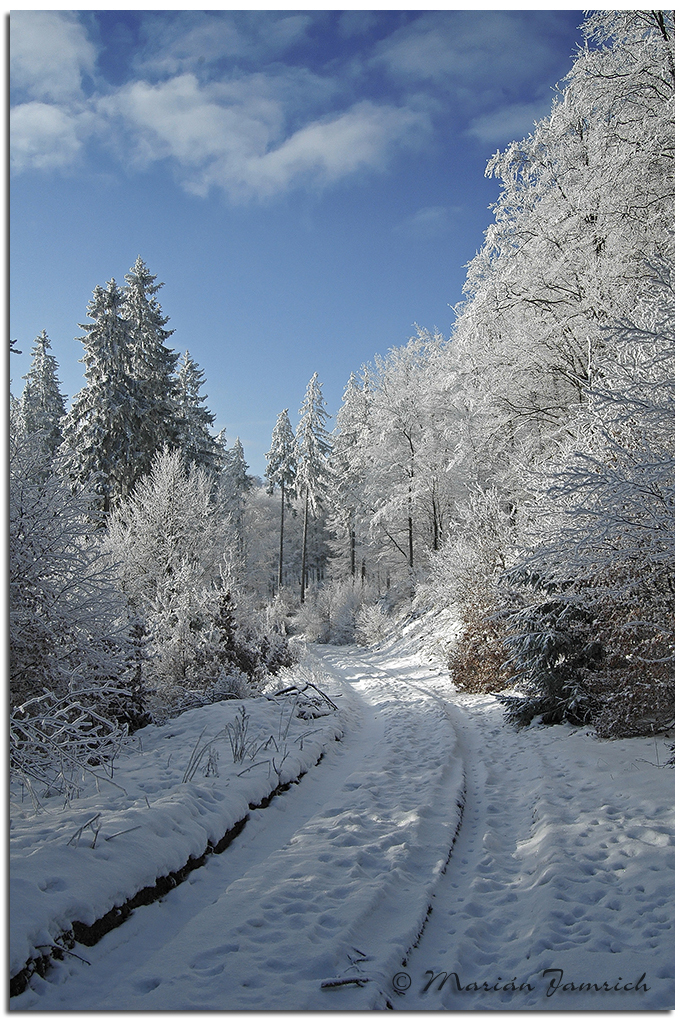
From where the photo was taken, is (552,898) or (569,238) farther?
(569,238)

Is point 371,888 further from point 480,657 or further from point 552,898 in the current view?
point 480,657

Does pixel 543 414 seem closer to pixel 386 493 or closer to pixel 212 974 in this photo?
pixel 212 974

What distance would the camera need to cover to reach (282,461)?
4525 centimetres

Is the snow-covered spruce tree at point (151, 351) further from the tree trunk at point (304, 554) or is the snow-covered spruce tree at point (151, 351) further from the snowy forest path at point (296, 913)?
the snowy forest path at point (296, 913)

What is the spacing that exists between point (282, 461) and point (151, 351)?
67.6ft

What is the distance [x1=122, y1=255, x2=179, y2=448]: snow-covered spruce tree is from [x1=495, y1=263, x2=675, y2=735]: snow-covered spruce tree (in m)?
19.4

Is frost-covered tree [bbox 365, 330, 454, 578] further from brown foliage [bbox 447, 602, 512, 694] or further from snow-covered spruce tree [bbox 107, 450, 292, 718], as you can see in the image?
brown foliage [bbox 447, 602, 512, 694]

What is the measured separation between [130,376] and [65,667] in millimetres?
19477

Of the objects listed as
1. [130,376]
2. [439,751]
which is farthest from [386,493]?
[439,751]

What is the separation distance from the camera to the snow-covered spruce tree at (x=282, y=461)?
44688 millimetres

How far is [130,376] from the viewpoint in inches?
894

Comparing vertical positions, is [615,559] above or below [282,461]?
below

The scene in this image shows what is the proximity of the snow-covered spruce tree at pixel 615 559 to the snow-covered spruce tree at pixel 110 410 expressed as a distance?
58.0ft

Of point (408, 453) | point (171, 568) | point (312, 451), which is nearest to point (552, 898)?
point (171, 568)
